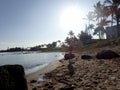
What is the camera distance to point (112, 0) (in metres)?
39.6

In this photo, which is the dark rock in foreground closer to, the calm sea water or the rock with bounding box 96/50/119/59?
the calm sea water

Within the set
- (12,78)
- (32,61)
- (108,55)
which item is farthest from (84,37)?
(12,78)

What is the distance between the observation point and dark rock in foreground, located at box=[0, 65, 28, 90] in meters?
6.31

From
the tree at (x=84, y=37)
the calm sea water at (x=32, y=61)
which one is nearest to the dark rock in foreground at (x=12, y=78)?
the calm sea water at (x=32, y=61)

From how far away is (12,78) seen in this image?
265 inches

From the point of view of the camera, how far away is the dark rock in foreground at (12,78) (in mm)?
6314

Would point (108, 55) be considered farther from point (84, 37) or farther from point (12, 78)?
→ point (84, 37)

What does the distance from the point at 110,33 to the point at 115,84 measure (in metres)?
62.8

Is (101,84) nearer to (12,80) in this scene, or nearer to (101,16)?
(12,80)

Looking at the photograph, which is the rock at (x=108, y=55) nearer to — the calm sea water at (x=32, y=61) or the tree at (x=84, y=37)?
the calm sea water at (x=32, y=61)

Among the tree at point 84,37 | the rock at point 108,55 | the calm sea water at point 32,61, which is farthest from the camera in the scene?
the tree at point 84,37

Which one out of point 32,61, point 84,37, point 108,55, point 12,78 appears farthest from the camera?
point 84,37

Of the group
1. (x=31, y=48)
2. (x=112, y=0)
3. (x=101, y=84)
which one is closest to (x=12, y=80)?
(x=101, y=84)

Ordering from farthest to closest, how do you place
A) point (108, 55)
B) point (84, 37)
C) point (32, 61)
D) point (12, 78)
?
point (84, 37) → point (32, 61) → point (108, 55) → point (12, 78)
